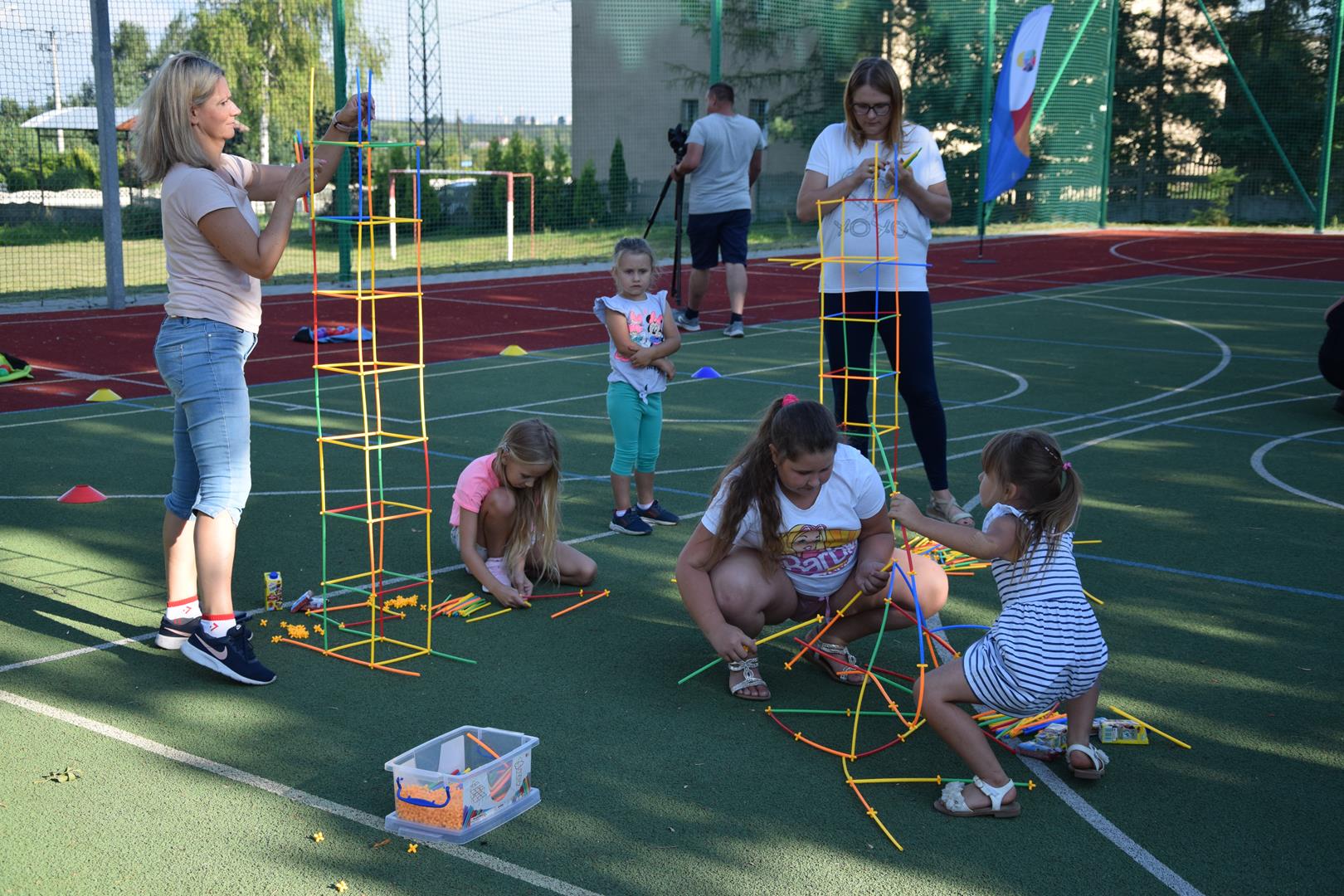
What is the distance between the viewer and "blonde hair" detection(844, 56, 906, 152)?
16.3 ft

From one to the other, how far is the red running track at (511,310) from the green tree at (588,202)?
4356 mm

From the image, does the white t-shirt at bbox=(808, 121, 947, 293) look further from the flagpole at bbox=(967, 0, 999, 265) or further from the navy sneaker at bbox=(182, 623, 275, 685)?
the flagpole at bbox=(967, 0, 999, 265)

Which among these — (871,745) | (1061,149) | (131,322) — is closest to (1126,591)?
(871,745)

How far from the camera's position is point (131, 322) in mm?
11992

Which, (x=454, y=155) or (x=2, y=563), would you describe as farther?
(x=454, y=155)

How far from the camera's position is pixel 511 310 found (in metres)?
13.4

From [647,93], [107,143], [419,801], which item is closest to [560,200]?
[647,93]

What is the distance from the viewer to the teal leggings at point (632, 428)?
5.45 meters

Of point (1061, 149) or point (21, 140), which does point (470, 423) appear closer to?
point (21, 140)

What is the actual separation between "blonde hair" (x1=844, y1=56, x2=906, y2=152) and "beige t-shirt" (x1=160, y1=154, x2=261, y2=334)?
7.75 feet

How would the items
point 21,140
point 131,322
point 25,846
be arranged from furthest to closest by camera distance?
1. point 21,140
2. point 131,322
3. point 25,846

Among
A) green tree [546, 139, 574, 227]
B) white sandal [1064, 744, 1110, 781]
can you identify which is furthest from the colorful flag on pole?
white sandal [1064, 744, 1110, 781]

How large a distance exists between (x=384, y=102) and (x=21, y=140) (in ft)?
17.8

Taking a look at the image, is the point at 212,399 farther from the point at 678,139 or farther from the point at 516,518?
the point at 678,139
